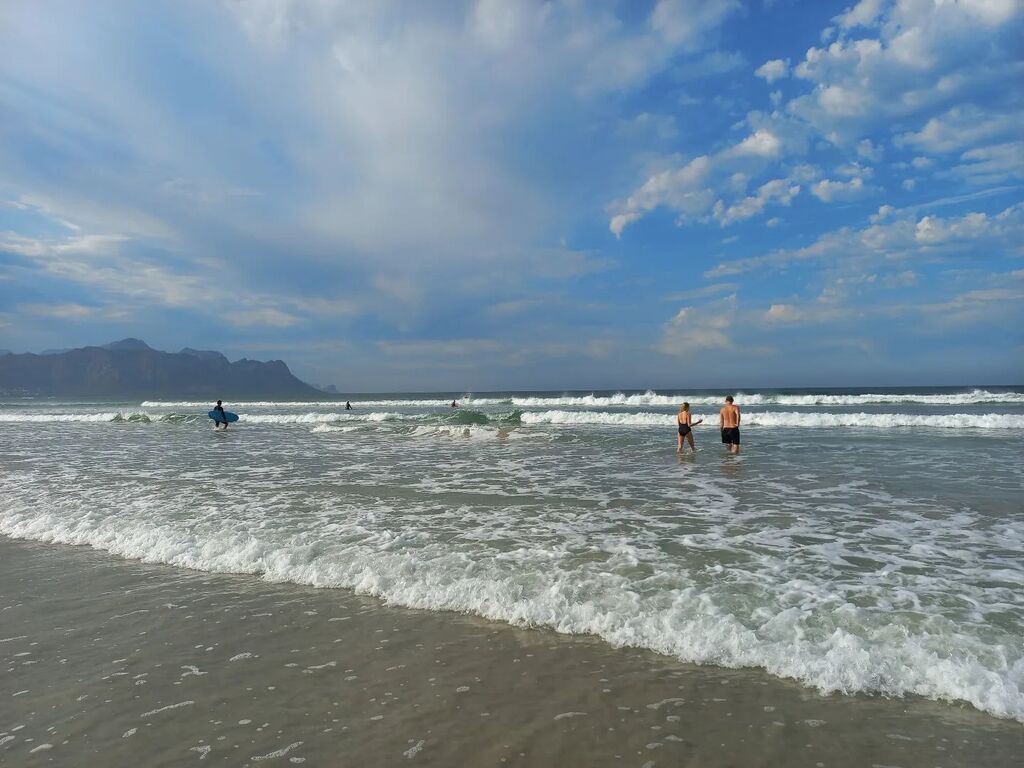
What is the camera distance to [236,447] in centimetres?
2245

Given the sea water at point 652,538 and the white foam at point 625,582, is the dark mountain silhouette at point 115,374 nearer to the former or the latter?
the sea water at point 652,538

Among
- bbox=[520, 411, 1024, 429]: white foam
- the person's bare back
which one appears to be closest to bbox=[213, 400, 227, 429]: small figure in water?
bbox=[520, 411, 1024, 429]: white foam

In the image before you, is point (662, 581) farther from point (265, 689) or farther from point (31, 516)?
point (31, 516)

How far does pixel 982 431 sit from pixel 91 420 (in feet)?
188

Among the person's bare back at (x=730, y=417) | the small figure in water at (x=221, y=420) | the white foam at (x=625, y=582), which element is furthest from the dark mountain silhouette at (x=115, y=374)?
the white foam at (x=625, y=582)

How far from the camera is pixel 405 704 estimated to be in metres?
4.03

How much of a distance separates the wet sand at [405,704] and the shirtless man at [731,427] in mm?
15255

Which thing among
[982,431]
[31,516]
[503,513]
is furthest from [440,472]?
[982,431]

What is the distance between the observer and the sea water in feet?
16.0

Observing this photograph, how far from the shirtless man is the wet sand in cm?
1526

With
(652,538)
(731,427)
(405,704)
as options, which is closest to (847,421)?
(731,427)

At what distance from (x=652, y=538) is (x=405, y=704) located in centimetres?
504

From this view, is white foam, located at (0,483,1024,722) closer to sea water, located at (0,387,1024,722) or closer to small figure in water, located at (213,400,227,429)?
sea water, located at (0,387,1024,722)

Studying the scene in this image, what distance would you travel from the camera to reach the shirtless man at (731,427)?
18.7 m
